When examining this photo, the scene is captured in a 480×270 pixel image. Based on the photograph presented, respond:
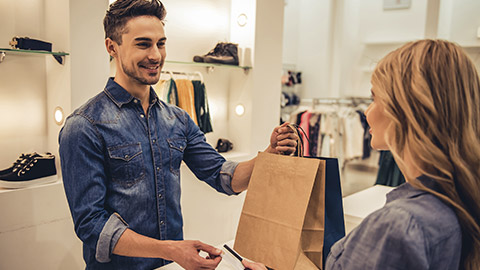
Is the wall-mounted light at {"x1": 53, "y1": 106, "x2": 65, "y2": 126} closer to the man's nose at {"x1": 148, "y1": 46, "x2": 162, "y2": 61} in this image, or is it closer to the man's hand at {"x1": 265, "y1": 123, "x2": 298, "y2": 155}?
the man's nose at {"x1": 148, "y1": 46, "x2": 162, "y2": 61}

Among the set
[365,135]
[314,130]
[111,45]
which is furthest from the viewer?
[365,135]

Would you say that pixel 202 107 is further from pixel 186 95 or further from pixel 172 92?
pixel 172 92

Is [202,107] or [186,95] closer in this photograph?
[186,95]

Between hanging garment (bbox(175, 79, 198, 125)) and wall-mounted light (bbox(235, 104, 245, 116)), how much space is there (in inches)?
18.3

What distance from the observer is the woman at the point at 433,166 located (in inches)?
28.5

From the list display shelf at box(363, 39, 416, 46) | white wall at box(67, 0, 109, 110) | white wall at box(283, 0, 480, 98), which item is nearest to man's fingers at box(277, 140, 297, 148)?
white wall at box(67, 0, 109, 110)

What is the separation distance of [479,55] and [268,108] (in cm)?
326

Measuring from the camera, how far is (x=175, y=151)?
5.13ft

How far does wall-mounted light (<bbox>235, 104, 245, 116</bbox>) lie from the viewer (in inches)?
121

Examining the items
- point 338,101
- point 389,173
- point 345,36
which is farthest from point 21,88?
point 345,36

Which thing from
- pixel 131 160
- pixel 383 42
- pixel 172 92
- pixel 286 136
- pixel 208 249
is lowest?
pixel 208 249

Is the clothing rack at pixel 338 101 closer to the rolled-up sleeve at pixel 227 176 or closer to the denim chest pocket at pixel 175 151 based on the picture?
the rolled-up sleeve at pixel 227 176

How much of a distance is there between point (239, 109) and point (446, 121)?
2.41 meters

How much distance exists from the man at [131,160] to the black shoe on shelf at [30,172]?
0.68 meters
